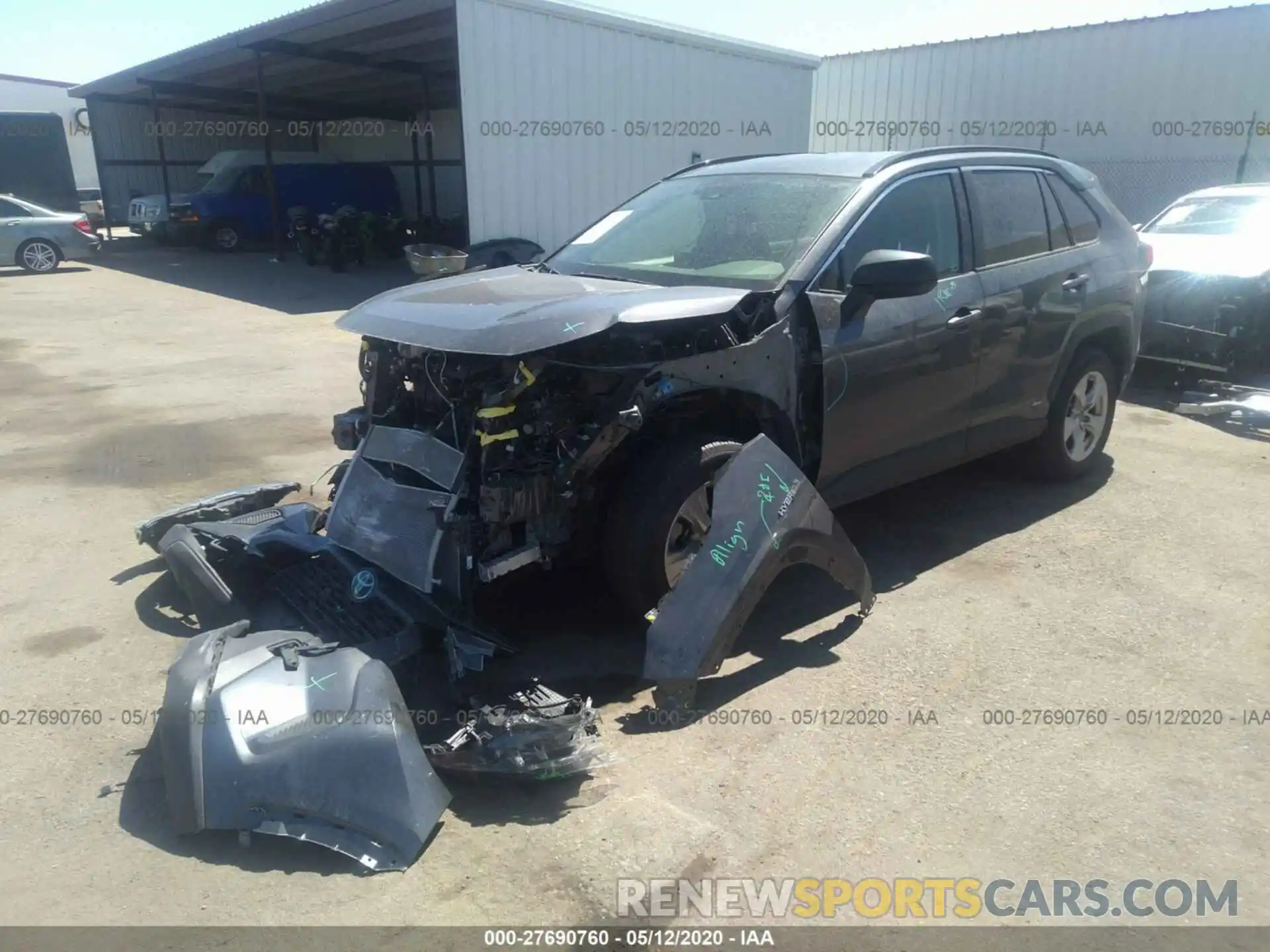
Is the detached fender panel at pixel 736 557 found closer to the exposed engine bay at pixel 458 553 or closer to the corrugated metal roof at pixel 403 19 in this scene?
the exposed engine bay at pixel 458 553

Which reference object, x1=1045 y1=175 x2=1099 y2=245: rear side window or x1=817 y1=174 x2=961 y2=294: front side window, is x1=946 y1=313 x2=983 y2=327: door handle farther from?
x1=1045 y1=175 x2=1099 y2=245: rear side window

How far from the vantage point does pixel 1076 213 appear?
552cm

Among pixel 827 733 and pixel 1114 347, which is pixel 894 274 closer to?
pixel 827 733

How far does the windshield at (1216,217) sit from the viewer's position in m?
8.99

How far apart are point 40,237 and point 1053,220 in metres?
19.9

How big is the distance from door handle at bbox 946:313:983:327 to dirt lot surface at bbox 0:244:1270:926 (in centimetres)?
121

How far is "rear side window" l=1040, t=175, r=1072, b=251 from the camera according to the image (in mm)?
5309

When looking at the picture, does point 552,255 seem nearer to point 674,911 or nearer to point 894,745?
point 894,745

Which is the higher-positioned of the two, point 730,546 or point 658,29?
point 658,29

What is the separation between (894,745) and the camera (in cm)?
330

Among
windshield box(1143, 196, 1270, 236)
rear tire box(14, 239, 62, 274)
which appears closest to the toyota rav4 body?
windshield box(1143, 196, 1270, 236)

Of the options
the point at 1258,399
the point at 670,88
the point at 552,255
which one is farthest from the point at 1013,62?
the point at 552,255

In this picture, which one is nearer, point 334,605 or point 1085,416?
point 334,605

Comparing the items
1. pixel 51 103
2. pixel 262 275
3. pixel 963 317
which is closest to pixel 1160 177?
pixel 963 317
